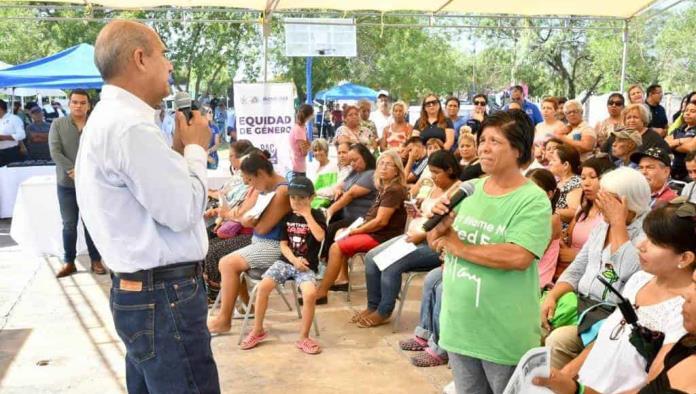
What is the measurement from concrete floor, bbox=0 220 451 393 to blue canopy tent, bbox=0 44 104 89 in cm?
452

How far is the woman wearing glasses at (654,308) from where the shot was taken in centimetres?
210

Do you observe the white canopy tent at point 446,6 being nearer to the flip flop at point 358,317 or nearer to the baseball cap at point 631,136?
the baseball cap at point 631,136

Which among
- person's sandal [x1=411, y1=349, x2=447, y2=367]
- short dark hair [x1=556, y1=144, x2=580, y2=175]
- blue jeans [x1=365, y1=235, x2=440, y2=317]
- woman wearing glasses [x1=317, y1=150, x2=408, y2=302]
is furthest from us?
woman wearing glasses [x1=317, y1=150, x2=408, y2=302]

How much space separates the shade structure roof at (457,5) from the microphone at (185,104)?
5.78 metres

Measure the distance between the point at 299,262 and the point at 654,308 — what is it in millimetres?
2503

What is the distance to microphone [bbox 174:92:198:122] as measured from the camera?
2.15 m

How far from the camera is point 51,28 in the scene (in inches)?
991

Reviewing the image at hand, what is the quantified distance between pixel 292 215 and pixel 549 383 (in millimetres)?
2860

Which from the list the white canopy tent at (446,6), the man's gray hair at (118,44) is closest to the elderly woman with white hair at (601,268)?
the man's gray hair at (118,44)

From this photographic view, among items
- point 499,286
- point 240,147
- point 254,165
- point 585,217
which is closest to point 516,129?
point 499,286

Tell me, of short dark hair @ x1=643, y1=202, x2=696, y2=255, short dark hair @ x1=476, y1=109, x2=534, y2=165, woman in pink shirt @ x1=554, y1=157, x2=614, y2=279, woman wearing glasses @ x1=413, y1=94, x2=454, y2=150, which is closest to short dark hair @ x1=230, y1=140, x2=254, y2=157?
woman wearing glasses @ x1=413, y1=94, x2=454, y2=150

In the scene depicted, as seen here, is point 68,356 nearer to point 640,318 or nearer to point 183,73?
point 640,318

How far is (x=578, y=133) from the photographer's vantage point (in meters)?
6.10

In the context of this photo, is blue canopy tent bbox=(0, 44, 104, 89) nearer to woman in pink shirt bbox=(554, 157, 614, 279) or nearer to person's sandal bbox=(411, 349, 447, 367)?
person's sandal bbox=(411, 349, 447, 367)
